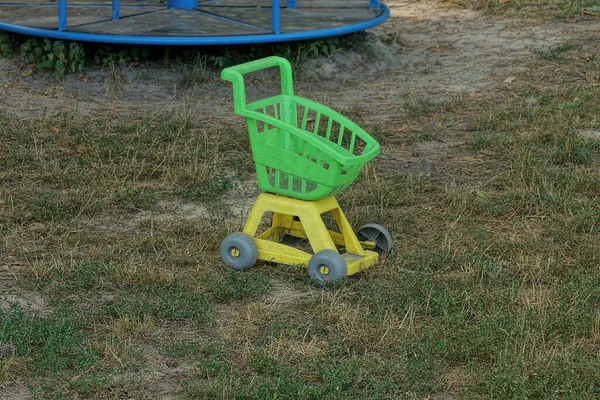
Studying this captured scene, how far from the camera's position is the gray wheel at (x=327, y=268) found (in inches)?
170

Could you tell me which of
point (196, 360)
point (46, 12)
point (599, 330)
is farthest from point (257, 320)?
point (46, 12)

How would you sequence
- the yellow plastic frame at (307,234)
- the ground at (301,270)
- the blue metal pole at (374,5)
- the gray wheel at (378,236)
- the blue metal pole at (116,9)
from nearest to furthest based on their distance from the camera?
the ground at (301,270)
the yellow plastic frame at (307,234)
the gray wheel at (378,236)
the blue metal pole at (116,9)
the blue metal pole at (374,5)

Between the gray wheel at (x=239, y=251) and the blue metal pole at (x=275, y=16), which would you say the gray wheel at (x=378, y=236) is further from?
the blue metal pole at (x=275, y=16)

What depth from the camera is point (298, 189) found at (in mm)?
4582

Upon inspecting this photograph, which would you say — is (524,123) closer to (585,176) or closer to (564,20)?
(585,176)

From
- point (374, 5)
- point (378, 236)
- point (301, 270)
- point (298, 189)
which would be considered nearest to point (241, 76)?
point (298, 189)

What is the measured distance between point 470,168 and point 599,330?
2216 millimetres

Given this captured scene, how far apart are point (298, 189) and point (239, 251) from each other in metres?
0.37

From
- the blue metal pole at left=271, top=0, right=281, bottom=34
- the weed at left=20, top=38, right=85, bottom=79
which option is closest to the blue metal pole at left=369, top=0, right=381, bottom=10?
the blue metal pole at left=271, top=0, right=281, bottom=34

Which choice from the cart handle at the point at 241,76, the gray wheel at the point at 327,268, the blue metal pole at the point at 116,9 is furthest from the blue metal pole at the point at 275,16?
the gray wheel at the point at 327,268

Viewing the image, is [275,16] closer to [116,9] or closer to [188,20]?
[188,20]

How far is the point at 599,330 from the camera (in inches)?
153

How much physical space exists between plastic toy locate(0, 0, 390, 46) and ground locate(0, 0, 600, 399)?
29cm

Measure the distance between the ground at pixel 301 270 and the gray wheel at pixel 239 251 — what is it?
0.07 meters
